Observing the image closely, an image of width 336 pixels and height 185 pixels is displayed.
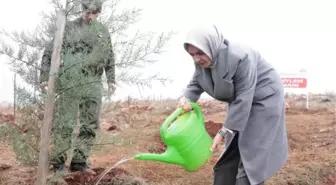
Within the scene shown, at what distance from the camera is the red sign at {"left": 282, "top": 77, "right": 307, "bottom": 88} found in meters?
11.5

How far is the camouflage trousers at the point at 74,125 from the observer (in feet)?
13.5

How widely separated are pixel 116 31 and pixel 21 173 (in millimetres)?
1814

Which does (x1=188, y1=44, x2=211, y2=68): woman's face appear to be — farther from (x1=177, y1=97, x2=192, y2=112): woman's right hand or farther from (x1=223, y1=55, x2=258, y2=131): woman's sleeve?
(x1=177, y1=97, x2=192, y2=112): woman's right hand

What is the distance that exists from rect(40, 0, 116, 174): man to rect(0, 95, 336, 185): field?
0.35 metres

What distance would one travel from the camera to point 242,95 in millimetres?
3445

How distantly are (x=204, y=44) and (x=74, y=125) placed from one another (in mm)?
1372

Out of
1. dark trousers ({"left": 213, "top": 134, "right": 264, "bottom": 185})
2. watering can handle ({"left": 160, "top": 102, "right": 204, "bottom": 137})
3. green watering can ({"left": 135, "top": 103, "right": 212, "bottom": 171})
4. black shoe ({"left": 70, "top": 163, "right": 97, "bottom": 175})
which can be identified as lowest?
black shoe ({"left": 70, "top": 163, "right": 97, "bottom": 175})

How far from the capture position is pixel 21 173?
5227 millimetres

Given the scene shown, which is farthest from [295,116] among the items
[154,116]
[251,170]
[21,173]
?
[251,170]

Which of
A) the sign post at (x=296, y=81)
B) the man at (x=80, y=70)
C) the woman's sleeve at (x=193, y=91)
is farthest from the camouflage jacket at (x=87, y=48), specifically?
the sign post at (x=296, y=81)

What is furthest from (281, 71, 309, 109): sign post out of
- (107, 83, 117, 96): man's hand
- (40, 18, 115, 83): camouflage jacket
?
(40, 18, 115, 83): camouflage jacket

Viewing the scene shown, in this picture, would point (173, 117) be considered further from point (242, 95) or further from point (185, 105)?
point (242, 95)

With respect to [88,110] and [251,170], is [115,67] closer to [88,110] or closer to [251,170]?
[88,110]

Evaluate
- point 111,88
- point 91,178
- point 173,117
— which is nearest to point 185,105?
point 173,117
